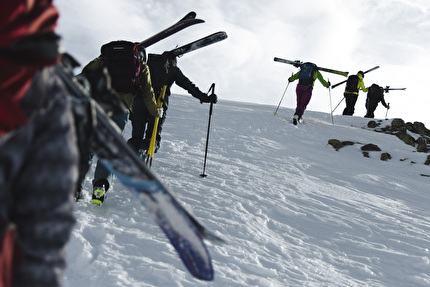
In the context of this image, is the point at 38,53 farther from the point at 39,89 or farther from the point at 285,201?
the point at 285,201

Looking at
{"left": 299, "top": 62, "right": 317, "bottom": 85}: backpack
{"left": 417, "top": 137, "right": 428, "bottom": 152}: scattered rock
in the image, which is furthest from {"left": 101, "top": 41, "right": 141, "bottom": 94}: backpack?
{"left": 417, "top": 137, "right": 428, "bottom": 152}: scattered rock

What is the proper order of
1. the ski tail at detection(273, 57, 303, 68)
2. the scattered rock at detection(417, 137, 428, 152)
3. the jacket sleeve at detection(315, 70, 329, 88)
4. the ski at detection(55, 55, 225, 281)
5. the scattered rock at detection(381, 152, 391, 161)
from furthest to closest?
the ski tail at detection(273, 57, 303, 68)
the jacket sleeve at detection(315, 70, 329, 88)
the scattered rock at detection(417, 137, 428, 152)
the scattered rock at detection(381, 152, 391, 161)
the ski at detection(55, 55, 225, 281)

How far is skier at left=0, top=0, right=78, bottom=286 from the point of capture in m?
0.81

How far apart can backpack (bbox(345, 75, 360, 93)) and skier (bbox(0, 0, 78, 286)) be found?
52.5 ft

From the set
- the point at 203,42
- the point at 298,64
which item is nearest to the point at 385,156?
the point at 298,64

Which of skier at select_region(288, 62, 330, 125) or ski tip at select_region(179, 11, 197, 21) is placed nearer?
ski tip at select_region(179, 11, 197, 21)

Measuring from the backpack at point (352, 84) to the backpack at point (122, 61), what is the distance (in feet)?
44.4

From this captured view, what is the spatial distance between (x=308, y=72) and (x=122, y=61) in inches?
372

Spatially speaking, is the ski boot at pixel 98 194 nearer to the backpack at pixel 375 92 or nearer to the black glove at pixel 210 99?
the black glove at pixel 210 99

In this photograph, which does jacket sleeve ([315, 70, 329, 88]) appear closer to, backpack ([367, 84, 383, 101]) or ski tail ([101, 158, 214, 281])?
backpack ([367, 84, 383, 101])

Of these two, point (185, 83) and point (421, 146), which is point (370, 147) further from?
point (185, 83)

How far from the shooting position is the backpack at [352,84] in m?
15.3

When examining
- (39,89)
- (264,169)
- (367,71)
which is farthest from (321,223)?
(367,71)

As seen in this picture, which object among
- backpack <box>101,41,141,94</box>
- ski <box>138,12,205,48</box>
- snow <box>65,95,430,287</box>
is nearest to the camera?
snow <box>65,95,430,287</box>
